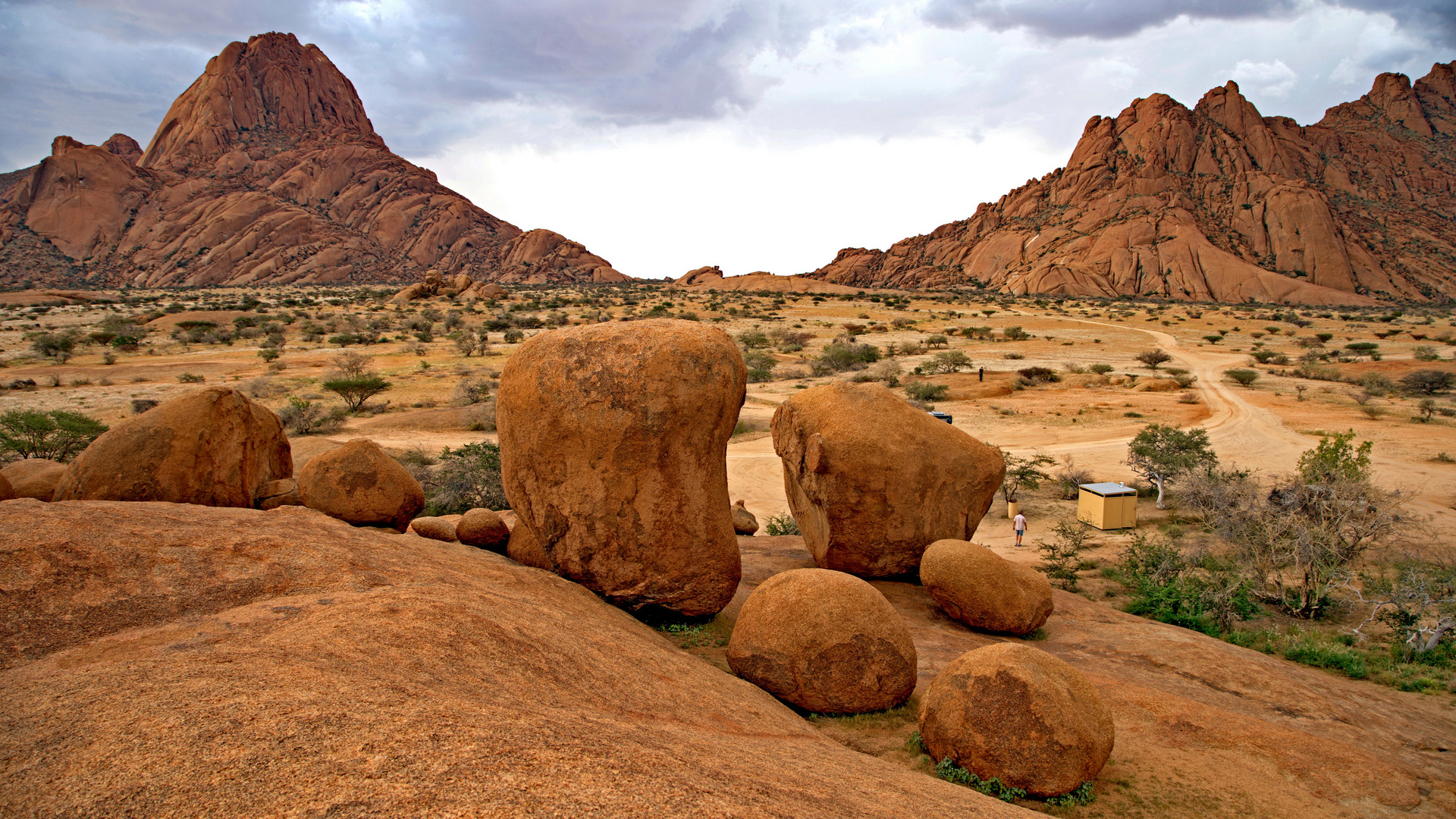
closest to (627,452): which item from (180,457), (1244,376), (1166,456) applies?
(180,457)

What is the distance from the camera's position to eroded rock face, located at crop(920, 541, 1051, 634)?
9.11 m

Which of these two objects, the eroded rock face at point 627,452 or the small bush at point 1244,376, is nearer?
the eroded rock face at point 627,452

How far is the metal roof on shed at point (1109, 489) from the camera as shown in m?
15.9

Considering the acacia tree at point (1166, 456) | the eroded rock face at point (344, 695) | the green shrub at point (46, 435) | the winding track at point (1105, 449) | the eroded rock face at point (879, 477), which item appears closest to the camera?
the eroded rock face at point (344, 695)

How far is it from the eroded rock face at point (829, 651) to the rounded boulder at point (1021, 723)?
2.88 feet

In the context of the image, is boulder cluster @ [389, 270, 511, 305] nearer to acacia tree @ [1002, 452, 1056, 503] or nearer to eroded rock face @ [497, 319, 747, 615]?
acacia tree @ [1002, 452, 1056, 503]

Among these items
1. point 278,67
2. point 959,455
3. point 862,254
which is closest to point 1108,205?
point 862,254

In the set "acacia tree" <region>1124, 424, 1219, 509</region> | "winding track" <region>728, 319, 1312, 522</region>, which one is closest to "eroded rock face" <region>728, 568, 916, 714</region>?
"winding track" <region>728, 319, 1312, 522</region>

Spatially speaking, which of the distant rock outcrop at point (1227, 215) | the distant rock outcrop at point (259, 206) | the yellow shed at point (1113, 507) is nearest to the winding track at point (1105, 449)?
the yellow shed at point (1113, 507)

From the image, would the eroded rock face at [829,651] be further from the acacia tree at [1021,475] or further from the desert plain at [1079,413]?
the acacia tree at [1021,475]

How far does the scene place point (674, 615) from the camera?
27.5 ft

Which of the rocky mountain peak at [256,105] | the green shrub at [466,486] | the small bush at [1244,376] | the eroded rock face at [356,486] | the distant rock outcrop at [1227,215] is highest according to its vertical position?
the rocky mountain peak at [256,105]

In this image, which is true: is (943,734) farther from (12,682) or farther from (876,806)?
(12,682)

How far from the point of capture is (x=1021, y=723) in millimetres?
5719
